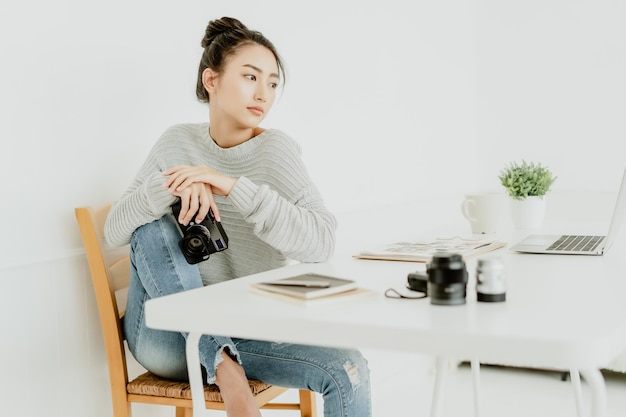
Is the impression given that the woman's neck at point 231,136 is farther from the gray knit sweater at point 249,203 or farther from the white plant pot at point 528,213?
the white plant pot at point 528,213

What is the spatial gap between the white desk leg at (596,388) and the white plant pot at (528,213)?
4.23ft

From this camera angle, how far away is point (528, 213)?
7.17 ft

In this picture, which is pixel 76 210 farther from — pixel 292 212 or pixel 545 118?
pixel 545 118

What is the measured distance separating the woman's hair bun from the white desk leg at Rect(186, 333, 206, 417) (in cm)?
95

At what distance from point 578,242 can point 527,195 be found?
450mm

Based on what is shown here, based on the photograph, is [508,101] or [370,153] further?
[508,101]

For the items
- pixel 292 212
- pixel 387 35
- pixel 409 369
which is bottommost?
pixel 409 369

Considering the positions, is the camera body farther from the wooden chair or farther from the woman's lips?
the woman's lips

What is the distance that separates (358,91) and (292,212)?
142 cm

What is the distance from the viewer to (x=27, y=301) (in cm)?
171

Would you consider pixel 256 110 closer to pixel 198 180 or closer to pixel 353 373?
pixel 198 180

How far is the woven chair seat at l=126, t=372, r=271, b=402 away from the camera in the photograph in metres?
1.54

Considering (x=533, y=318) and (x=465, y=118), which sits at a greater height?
(x=465, y=118)

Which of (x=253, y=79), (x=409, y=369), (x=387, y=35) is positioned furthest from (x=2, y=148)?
(x=409, y=369)
